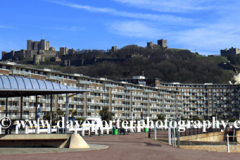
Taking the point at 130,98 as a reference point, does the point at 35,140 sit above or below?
below

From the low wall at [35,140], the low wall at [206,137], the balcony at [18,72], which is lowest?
the low wall at [206,137]

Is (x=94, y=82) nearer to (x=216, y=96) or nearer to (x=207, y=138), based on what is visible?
(x=207, y=138)

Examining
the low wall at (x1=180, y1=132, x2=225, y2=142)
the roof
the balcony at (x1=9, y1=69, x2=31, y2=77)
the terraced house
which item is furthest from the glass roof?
the balcony at (x1=9, y1=69, x2=31, y2=77)

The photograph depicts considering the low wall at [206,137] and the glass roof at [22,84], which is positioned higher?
the glass roof at [22,84]

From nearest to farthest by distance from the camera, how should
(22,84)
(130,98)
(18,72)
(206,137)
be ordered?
(22,84), (206,137), (18,72), (130,98)

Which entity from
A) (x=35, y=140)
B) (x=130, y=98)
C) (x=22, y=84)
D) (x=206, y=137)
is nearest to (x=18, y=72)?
(x=206, y=137)

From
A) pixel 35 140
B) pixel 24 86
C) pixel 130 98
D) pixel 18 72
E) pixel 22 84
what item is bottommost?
Result: pixel 35 140

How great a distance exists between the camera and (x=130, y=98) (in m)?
126

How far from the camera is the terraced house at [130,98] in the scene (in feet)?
278

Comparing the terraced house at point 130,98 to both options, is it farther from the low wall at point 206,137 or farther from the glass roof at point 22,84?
the glass roof at point 22,84

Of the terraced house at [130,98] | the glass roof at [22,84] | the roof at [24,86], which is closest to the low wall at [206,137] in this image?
the roof at [24,86]

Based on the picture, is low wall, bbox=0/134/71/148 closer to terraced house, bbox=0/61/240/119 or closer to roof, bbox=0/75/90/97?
roof, bbox=0/75/90/97

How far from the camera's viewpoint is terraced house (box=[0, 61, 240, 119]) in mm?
84875

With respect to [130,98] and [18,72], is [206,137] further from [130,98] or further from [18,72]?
[130,98]
